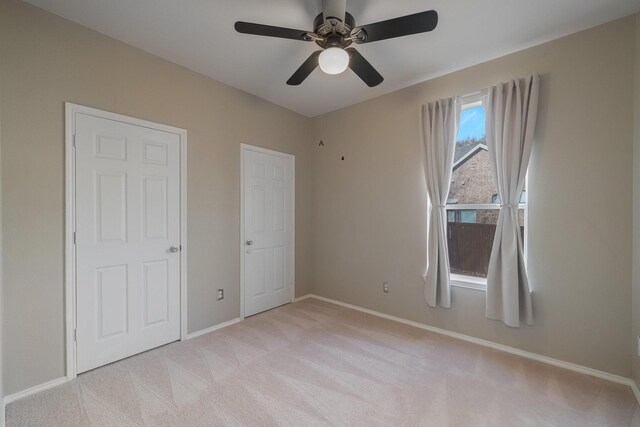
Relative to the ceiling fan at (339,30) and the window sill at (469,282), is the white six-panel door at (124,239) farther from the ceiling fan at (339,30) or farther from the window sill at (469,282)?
the window sill at (469,282)

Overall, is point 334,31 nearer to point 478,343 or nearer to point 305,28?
point 305,28

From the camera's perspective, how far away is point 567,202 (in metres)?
2.22

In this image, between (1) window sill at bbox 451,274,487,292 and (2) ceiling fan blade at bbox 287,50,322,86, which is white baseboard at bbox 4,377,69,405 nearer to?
(2) ceiling fan blade at bbox 287,50,322,86

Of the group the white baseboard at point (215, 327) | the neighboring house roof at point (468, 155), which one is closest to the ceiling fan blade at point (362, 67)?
the neighboring house roof at point (468, 155)

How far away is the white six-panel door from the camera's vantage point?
216 centimetres

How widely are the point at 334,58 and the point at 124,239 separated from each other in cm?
226

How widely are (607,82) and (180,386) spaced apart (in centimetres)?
395

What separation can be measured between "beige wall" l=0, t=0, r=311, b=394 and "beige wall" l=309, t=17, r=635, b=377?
2.27 metres

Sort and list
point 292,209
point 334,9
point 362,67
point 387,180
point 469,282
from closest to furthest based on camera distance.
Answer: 1. point 334,9
2. point 362,67
3. point 469,282
4. point 387,180
5. point 292,209

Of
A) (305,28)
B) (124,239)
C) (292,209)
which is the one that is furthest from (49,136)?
(292,209)

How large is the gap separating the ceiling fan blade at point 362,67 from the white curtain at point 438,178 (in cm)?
95

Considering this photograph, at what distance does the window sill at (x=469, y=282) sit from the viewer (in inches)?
105

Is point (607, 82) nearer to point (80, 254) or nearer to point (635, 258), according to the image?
point (635, 258)

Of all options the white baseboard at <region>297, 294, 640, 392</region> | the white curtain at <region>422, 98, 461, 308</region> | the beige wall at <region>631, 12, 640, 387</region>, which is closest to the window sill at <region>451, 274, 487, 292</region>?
the white curtain at <region>422, 98, 461, 308</region>
